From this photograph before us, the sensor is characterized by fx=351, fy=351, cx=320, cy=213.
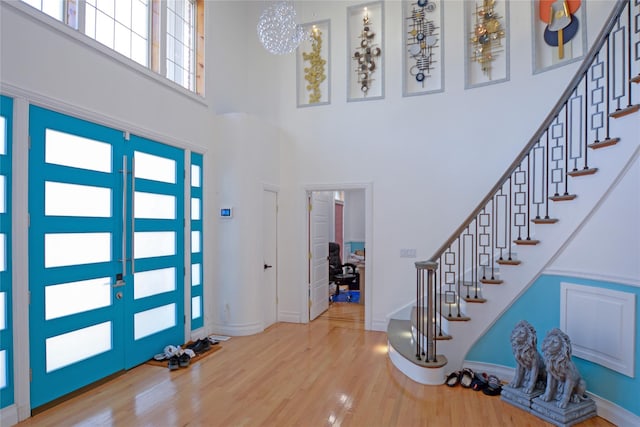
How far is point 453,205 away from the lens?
16.7ft

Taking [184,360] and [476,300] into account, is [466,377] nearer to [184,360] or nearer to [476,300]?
[476,300]

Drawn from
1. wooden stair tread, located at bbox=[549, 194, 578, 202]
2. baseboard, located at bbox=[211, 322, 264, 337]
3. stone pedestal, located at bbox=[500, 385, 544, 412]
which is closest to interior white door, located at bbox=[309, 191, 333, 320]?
baseboard, located at bbox=[211, 322, 264, 337]

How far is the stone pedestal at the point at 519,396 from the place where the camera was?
3019mm

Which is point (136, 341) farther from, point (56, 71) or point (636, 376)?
point (636, 376)

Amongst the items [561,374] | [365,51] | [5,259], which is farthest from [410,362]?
[365,51]

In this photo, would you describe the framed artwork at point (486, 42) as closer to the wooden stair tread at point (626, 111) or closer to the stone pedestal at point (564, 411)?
the wooden stair tread at point (626, 111)

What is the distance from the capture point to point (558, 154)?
4.33m

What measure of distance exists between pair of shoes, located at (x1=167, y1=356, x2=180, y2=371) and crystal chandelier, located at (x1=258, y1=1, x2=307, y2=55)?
3613 millimetres

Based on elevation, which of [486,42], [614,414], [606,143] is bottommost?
[614,414]

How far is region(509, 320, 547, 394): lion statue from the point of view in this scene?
10.0 ft

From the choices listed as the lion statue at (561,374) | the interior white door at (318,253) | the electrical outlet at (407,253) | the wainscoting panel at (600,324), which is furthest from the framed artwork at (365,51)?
the lion statue at (561,374)

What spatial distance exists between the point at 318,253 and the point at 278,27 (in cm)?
369

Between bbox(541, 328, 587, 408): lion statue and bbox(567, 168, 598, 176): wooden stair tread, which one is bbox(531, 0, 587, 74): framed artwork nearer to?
bbox(567, 168, 598, 176): wooden stair tread

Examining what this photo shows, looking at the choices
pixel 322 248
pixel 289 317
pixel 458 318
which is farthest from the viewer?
pixel 322 248
